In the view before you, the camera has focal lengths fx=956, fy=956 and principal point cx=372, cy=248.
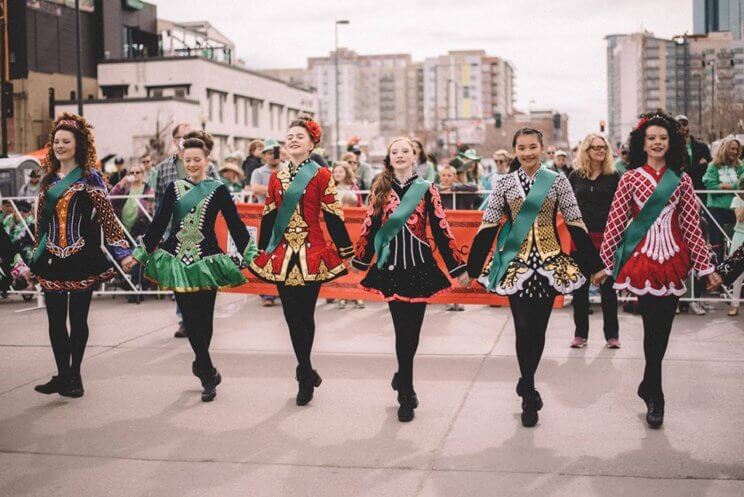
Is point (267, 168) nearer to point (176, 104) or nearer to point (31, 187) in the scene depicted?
point (31, 187)

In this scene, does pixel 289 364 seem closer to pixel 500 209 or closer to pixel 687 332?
pixel 500 209

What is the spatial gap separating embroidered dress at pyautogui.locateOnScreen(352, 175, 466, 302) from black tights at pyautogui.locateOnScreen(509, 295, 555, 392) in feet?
1.73

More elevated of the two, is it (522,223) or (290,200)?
(290,200)

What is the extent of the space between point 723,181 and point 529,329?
6.50 metres

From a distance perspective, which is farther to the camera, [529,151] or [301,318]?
[301,318]

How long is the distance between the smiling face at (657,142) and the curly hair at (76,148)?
394 cm

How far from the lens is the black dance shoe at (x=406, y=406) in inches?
242

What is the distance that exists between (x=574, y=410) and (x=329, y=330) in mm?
4029

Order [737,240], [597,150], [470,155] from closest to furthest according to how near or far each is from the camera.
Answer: [597,150]
[737,240]
[470,155]

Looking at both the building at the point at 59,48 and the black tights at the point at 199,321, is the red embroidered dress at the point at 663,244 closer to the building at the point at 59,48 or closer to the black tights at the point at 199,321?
the black tights at the point at 199,321

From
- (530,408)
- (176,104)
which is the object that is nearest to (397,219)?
(530,408)

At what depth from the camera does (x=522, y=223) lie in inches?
237

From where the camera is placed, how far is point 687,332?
31.5 ft

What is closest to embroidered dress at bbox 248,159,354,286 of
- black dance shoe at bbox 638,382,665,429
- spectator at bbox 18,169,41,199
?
black dance shoe at bbox 638,382,665,429
